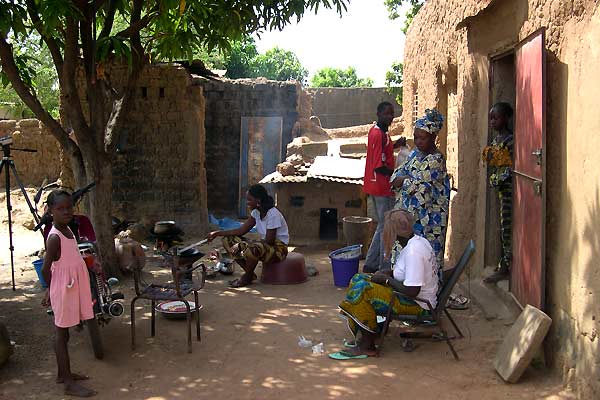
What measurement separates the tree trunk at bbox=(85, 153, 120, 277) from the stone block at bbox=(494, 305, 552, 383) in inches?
180

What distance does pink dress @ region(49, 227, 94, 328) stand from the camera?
13.4 feet

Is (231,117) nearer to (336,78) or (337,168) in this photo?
(337,168)

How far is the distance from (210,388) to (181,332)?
115 centimetres

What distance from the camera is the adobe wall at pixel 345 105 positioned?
21938mm

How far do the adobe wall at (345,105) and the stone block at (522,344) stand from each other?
18.2 m

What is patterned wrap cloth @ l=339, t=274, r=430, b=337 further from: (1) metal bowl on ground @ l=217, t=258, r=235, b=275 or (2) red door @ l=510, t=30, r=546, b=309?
(1) metal bowl on ground @ l=217, t=258, r=235, b=275

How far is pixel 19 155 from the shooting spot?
15711 mm

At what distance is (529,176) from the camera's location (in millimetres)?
4426

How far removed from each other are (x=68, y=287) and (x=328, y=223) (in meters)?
5.83

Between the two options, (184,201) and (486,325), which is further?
(184,201)

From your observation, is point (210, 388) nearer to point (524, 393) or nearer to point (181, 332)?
point (181, 332)

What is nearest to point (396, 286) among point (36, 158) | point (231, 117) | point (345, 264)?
point (345, 264)

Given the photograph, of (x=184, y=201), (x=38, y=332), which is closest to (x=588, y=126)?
(x=38, y=332)

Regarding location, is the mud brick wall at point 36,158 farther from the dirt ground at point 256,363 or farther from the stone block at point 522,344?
the stone block at point 522,344
